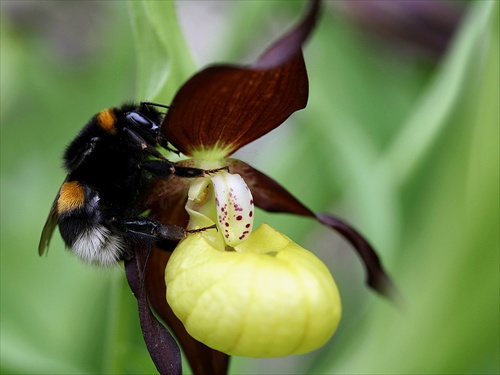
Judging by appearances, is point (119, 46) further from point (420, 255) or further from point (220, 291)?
point (220, 291)

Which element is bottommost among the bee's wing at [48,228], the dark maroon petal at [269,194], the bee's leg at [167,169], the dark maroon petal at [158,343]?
the dark maroon petal at [158,343]

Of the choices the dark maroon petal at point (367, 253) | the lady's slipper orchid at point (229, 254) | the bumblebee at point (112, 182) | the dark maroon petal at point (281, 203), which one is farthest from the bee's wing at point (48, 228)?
the dark maroon petal at point (367, 253)

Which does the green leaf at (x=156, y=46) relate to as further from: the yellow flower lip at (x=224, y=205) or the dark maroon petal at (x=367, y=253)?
the dark maroon petal at (x=367, y=253)

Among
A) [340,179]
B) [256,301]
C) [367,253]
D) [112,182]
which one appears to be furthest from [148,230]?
[340,179]

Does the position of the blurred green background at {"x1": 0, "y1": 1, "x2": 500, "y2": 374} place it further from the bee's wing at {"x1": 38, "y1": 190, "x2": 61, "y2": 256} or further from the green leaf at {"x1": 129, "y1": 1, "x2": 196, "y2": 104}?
the bee's wing at {"x1": 38, "y1": 190, "x2": 61, "y2": 256}

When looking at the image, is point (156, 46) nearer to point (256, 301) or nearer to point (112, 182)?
point (112, 182)

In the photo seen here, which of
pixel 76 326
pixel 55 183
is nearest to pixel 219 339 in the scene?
pixel 76 326

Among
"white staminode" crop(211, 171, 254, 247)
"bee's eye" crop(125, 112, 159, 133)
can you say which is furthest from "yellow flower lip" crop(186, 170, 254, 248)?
"bee's eye" crop(125, 112, 159, 133)
